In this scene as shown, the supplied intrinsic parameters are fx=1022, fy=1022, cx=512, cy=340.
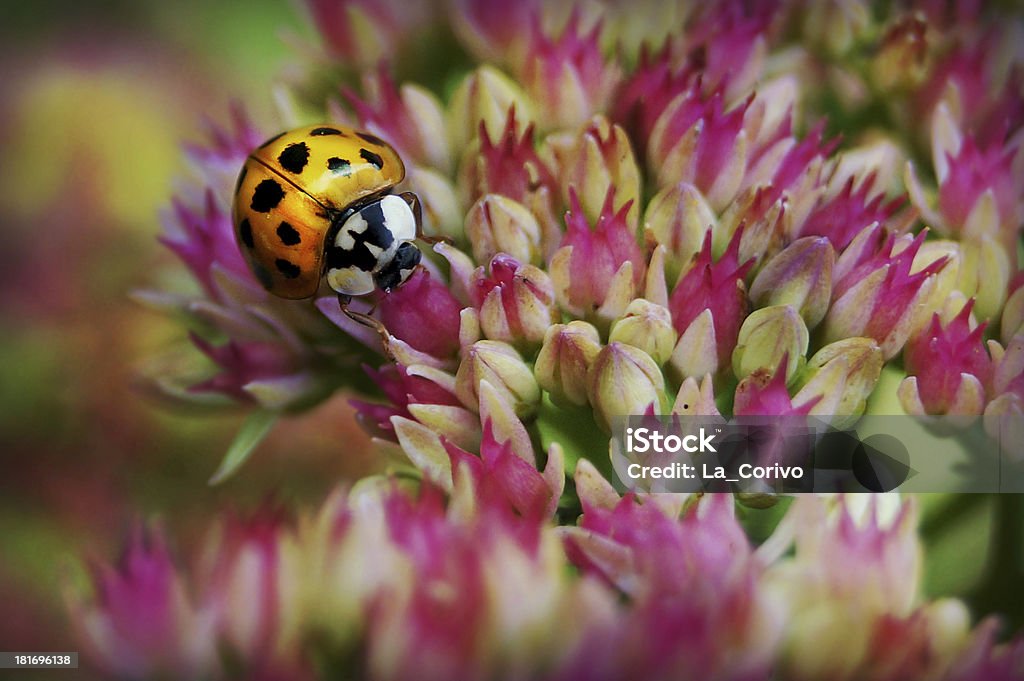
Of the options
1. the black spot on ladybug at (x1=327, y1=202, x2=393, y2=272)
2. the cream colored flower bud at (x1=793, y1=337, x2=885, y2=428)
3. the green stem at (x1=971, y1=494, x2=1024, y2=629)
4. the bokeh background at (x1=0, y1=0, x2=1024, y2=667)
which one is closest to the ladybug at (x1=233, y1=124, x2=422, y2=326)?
the black spot on ladybug at (x1=327, y1=202, x2=393, y2=272)

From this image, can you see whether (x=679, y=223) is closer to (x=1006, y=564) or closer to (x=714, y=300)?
(x=714, y=300)

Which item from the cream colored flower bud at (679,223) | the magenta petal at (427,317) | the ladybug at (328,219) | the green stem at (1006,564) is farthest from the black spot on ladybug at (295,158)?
the green stem at (1006,564)

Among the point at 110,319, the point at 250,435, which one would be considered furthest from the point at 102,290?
the point at 250,435

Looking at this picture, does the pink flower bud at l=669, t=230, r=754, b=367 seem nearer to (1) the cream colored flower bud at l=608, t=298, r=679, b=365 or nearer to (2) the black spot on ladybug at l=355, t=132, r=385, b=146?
(1) the cream colored flower bud at l=608, t=298, r=679, b=365

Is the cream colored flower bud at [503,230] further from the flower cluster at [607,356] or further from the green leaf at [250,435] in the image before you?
the green leaf at [250,435]

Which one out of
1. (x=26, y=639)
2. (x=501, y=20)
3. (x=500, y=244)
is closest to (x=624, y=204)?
(x=500, y=244)

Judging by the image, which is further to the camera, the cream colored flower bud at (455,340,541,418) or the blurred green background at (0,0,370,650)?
the blurred green background at (0,0,370,650)
